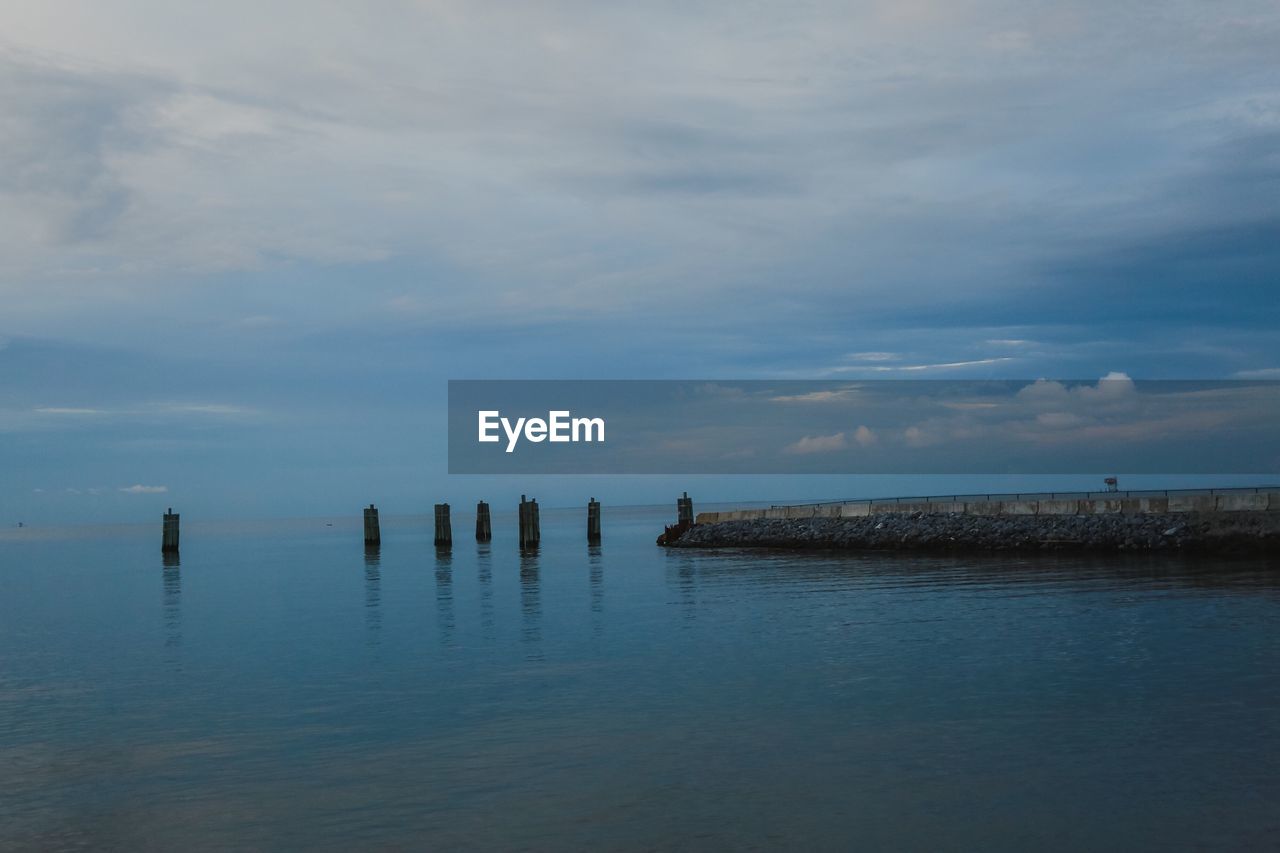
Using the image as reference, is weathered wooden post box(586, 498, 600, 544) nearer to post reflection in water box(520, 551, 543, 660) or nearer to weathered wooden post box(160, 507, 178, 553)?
post reflection in water box(520, 551, 543, 660)

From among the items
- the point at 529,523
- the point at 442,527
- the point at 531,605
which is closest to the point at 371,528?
the point at 442,527

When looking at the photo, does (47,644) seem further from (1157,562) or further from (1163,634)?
(1157,562)

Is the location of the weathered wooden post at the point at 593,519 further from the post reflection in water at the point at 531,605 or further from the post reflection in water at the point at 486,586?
the post reflection in water at the point at 531,605

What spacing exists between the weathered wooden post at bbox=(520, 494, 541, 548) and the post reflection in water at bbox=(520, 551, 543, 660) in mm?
8664

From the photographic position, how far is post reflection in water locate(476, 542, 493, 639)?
27.8m

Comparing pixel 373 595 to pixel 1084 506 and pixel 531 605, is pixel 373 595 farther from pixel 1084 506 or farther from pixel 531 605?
pixel 1084 506

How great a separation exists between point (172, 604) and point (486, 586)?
36.1 ft

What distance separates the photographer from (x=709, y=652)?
21172 mm

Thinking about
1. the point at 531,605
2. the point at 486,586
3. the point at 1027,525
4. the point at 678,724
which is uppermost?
the point at 1027,525

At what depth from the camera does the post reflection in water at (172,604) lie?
27.3 metres

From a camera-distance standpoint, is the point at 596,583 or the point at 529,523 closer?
the point at 596,583

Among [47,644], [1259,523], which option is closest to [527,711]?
[47,644]

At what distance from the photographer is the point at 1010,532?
148ft

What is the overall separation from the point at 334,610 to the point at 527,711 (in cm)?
1891
